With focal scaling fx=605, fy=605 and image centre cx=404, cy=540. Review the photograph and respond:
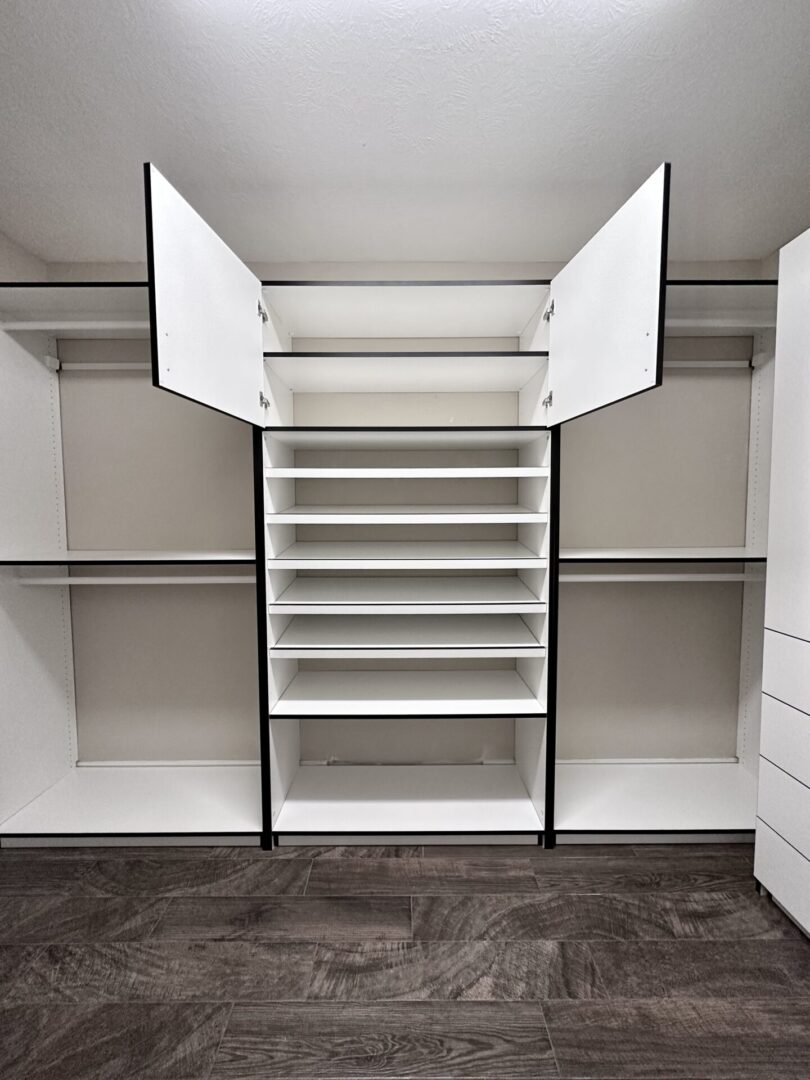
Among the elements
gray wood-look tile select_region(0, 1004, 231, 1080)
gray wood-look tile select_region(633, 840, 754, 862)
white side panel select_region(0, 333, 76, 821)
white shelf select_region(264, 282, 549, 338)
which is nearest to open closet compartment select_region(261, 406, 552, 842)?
white shelf select_region(264, 282, 549, 338)

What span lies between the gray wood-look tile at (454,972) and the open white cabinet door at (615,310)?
1.54 metres

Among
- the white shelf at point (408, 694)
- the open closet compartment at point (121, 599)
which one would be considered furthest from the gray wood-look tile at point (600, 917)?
the open closet compartment at point (121, 599)

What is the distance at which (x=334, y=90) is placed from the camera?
1549mm

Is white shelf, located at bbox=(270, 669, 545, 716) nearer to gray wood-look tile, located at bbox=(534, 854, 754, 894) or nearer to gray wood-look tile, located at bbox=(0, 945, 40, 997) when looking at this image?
gray wood-look tile, located at bbox=(534, 854, 754, 894)

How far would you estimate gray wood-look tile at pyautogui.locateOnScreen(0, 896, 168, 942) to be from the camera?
5.88 feet

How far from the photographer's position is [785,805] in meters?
1.79

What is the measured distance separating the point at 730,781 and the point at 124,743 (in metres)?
2.70

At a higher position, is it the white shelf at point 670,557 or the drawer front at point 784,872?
the white shelf at point 670,557

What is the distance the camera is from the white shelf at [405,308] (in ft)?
6.86

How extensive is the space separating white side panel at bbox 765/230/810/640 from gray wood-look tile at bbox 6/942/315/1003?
1.72 meters

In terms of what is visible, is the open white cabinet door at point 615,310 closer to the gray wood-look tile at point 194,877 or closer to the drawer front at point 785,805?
the drawer front at point 785,805

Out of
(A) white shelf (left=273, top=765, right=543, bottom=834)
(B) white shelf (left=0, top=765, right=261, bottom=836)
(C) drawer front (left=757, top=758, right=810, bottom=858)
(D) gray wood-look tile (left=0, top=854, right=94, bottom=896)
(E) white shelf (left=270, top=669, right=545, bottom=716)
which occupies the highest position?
(E) white shelf (left=270, top=669, right=545, bottom=716)

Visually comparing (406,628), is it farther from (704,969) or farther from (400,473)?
(704,969)

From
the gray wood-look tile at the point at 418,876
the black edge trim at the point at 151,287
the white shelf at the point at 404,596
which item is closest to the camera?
the black edge trim at the point at 151,287
